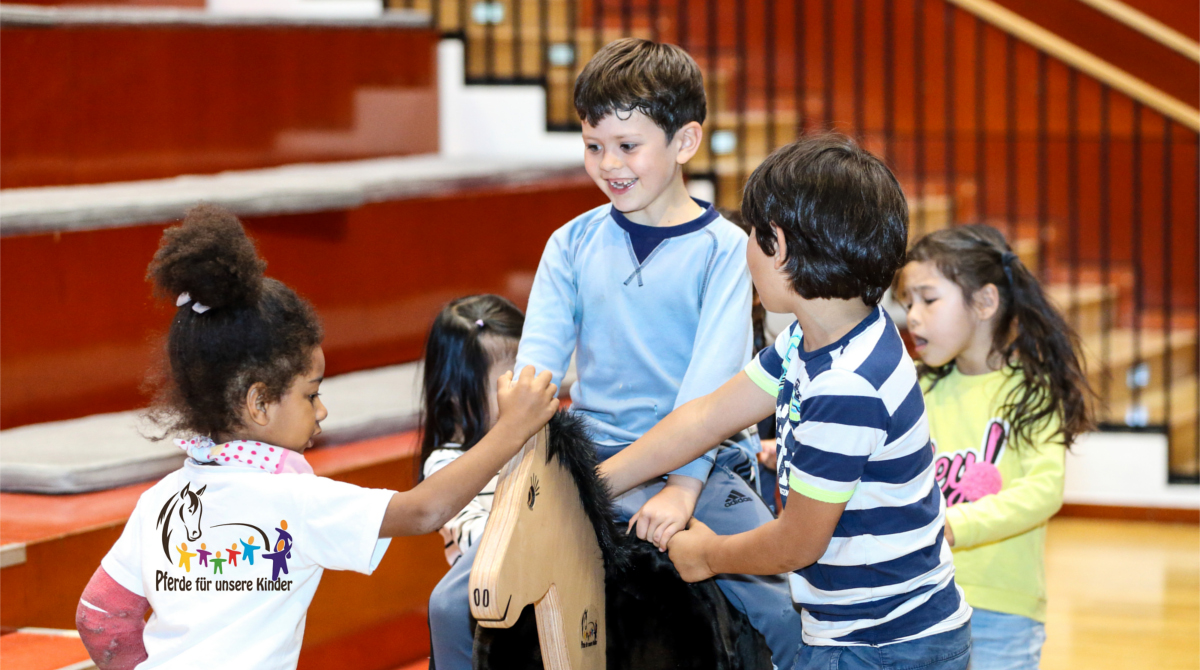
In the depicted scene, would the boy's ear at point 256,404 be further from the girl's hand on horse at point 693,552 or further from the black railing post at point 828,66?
the black railing post at point 828,66

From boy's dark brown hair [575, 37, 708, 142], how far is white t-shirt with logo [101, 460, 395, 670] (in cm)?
64

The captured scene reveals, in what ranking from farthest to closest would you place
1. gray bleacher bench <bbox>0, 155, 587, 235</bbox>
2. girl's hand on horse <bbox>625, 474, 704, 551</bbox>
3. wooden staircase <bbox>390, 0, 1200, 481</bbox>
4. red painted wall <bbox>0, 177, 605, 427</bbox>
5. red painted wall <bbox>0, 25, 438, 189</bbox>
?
1. wooden staircase <bbox>390, 0, 1200, 481</bbox>
2. red painted wall <bbox>0, 25, 438, 189</bbox>
3. red painted wall <bbox>0, 177, 605, 427</bbox>
4. gray bleacher bench <bbox>0, 155, 587, 235</bbox>
5. girl's hand on horse <bbox>625, 474, 704, 551</bbox>

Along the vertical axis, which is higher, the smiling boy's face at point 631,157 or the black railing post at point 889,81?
the black railing post at point 889,81

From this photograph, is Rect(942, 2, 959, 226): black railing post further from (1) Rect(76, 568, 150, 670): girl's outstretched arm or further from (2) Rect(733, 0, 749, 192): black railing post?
(1) Rect(76, 568, 150, 670): girl's outstretched arm

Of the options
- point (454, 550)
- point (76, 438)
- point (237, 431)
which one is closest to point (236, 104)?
point (76, 438)

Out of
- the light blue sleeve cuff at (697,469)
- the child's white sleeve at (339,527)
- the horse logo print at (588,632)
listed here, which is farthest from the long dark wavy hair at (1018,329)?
the child's white sleeve at (339,527)

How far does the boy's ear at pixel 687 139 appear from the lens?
63.9 inches

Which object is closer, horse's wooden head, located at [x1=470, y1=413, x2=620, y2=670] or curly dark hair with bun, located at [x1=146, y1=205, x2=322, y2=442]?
horse's wooden head, located at [x1=470, y1=413, x2=620, y2=670]

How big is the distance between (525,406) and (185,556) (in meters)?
0.39

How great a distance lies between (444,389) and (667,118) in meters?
0.56

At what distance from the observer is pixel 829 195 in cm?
120

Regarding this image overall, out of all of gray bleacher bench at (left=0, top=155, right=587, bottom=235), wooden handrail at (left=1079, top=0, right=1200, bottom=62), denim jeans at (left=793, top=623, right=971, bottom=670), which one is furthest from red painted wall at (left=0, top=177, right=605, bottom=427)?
wooden handrail at (left=1079, top=0, right=1200, bottom=62)

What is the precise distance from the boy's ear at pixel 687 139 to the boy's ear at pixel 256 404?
67 centimetres

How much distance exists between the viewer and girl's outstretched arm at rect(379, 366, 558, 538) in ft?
4.04
